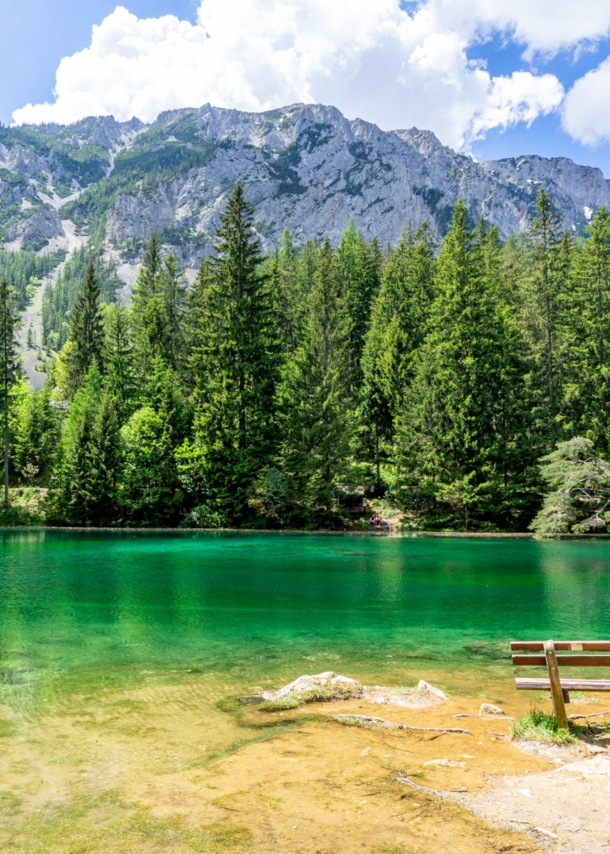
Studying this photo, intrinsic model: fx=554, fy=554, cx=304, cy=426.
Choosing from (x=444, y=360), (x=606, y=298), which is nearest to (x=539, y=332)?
(x=606, y=298)

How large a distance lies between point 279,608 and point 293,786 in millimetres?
11445

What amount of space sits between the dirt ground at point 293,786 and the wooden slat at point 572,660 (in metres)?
0.97

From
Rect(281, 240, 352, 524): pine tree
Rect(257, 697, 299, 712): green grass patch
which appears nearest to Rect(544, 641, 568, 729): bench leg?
Rect(257, 697, 299, 712): green grass patch

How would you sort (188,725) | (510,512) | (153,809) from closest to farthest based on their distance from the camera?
1. (153,809)
2. (188,725)
3. (510,512)

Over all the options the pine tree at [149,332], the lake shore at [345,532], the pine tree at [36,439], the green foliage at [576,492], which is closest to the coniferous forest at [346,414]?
the green foliage at [576,492]

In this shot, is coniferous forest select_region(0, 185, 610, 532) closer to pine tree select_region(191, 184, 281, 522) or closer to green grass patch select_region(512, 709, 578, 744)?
pine tree select_region(191, 184, 281, 522)

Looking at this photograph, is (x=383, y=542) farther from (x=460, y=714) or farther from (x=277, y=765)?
(x=277, y=765)

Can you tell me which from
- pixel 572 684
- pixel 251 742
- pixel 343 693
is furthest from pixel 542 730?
pixel 251 742

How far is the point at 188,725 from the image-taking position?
26.8ft

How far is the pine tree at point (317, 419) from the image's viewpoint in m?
41.6

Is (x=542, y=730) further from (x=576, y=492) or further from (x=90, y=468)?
(x=90, y=468)

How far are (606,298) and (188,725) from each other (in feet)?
141

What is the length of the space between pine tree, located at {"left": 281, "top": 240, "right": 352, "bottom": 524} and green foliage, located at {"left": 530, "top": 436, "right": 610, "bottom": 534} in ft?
47.0

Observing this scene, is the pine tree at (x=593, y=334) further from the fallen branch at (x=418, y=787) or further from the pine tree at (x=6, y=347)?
the pine tree at (x=6, y=347)
